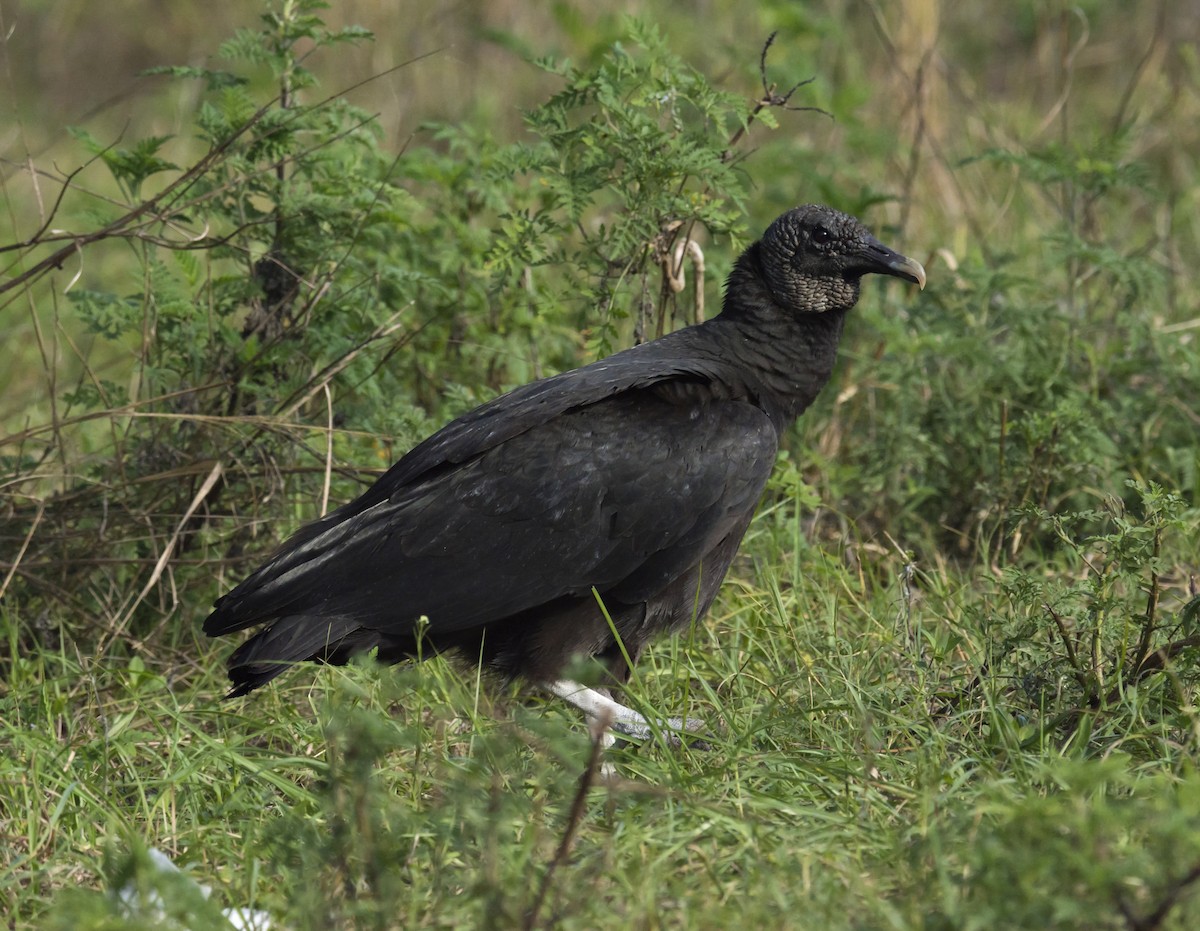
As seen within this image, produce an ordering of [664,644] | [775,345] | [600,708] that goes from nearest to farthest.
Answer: [600,708], [775,345], [664,644]

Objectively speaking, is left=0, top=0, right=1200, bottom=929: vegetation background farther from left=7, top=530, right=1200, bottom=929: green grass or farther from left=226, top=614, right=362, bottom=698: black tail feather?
left=226, top=614, right=362, bottom=698: black tail feather

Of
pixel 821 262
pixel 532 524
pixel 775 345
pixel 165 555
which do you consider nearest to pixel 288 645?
pixel 532 524

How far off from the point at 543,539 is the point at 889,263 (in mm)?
1257

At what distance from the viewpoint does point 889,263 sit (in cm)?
388

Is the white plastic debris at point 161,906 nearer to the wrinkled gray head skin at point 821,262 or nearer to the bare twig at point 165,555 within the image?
the bare twig at point 165,555

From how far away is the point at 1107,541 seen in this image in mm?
3148

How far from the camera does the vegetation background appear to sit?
2.57 m

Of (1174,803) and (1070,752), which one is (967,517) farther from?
(1174,803)

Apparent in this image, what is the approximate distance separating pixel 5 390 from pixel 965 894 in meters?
4.86

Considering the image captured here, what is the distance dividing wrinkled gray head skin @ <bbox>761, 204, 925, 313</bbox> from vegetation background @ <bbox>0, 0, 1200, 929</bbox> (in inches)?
6.6

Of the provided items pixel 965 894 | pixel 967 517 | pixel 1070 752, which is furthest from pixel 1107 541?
pixel 967 517

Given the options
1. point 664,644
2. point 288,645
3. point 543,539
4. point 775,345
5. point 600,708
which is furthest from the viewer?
point 664,644

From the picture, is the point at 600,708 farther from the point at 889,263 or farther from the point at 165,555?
the point at 889,263

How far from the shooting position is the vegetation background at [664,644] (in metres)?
2.57
